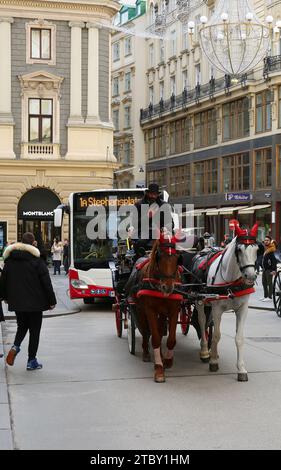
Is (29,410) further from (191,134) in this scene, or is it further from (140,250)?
(191,134)

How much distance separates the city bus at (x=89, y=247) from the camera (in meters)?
18.2

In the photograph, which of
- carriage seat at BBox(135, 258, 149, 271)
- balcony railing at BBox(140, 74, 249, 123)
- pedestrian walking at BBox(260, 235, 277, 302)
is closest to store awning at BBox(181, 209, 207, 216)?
balcony railing at BBox(140, 74, 249, 123)

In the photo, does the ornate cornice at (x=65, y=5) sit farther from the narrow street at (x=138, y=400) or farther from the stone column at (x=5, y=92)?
the narrow street at (x=138, y=400)

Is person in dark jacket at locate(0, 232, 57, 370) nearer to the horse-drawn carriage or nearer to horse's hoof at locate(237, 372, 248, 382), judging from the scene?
the horse-drawn carriage

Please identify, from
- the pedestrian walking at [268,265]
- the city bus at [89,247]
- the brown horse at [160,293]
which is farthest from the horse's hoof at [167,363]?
the pedestrian walking at [268,265]

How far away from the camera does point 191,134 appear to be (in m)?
58.1

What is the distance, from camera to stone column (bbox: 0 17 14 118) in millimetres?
38875

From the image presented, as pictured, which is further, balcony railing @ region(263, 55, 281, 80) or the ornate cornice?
balcony railing @ region(263, 55, 281, 80)

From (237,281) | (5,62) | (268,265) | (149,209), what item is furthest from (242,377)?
(5,62)

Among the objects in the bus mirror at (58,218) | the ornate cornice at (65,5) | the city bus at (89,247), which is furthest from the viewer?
the ornate cornice at (65,5)

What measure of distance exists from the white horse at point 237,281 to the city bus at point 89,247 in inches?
320

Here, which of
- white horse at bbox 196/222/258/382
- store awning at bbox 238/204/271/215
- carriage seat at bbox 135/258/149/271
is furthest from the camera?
store awning at bbox 238/204/271/215

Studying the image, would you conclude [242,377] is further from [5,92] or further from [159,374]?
[5,92]

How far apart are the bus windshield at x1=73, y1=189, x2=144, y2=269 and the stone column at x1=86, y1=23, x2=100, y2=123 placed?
71.6 ft
